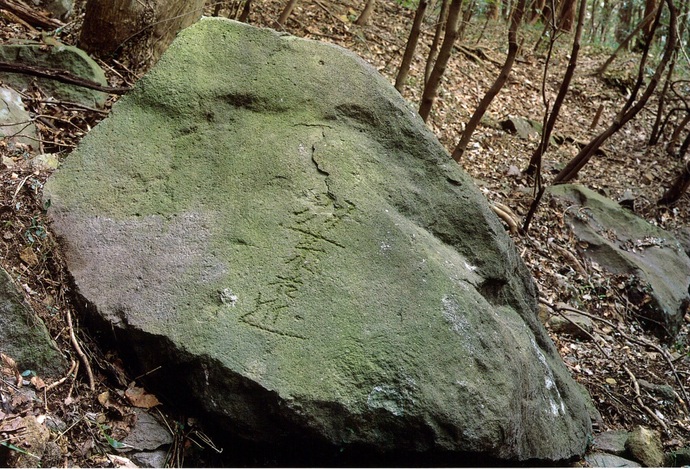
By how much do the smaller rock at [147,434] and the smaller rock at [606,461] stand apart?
250 centimetres

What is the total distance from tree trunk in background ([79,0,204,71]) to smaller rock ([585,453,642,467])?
4632 millimetres

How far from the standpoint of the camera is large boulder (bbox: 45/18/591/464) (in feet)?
9.46

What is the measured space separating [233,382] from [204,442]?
1.29 ft

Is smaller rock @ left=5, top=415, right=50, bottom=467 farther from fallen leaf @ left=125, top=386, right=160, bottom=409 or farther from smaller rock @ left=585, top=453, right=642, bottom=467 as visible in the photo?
smaller rock @ left=585, top=453, right=642, bottom=467

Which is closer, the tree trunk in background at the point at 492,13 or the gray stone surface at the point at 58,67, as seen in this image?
the gray stone surface at the point at 58,67

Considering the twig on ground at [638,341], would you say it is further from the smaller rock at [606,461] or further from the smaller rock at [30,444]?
the smaller rock at [30,444]

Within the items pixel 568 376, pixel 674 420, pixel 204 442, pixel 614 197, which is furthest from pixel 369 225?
pixel 614 197

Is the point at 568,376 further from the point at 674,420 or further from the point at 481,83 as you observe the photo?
the point at 481,83

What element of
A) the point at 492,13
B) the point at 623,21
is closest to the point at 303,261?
the point at 492,13

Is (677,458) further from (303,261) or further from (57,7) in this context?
(57,7)

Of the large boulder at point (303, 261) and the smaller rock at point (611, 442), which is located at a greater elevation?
the large boulder at point (303, 261)

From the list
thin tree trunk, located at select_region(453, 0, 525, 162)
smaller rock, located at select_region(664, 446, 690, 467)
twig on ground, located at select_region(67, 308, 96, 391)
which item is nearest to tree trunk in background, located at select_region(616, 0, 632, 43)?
thin tree trunk, located at select_region(453, 0, 525, 162)

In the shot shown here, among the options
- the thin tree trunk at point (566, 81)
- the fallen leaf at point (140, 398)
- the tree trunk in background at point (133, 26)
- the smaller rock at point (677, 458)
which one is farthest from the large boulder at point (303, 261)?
the thin tree trunk at point (566, 81)

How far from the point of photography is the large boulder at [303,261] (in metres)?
2.88
